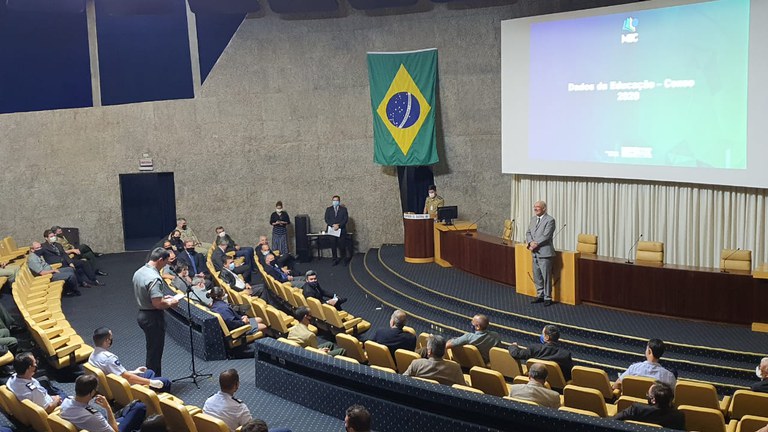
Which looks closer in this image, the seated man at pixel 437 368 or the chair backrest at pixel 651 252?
the seated man at pixel 437 368

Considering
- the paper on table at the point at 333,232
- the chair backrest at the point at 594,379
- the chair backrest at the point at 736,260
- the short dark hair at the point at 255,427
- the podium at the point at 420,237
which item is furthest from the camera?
the paper on table at the point at 333,232

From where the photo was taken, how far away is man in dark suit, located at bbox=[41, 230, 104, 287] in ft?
42.5

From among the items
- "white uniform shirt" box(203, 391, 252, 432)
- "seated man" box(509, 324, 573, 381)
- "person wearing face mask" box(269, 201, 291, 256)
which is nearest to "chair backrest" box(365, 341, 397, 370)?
"seated man" box(509, 324, 573, 381)

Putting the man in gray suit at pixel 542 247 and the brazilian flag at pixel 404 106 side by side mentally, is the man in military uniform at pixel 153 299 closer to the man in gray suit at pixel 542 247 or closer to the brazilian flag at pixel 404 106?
the man in gray suit at pixel 542 247

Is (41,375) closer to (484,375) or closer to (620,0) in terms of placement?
(484,375)

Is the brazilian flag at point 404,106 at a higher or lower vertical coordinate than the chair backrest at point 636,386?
higher

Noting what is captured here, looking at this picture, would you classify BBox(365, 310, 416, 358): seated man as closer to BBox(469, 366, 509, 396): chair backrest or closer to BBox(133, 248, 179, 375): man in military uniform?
BBox(469, 366, 509, 396): chair backrest

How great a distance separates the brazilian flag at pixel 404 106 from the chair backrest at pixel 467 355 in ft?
25.6

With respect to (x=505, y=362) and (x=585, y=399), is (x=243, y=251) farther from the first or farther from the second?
(x=585, y=399)

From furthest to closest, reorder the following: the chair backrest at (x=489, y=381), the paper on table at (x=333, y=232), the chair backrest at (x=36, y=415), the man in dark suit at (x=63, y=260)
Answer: the paper on table at (x=333, y=232)
the man in dark suit at (x=63, y=260)
the chair backrest at (x=489, y=381)
the chair backrest at (x=36, y=415)

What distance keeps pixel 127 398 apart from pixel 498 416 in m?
2.96

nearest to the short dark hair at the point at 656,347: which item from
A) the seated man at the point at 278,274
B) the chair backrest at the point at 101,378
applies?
the chair backrest at the point at 101,378

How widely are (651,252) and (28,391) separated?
7.45 meters

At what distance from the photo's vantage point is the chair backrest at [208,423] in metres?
5.20
